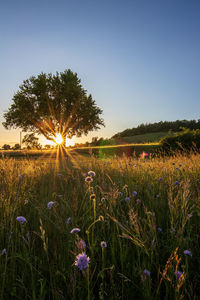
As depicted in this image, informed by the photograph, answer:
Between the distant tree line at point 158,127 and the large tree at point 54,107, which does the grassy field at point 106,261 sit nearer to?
the large tree at point 54,107

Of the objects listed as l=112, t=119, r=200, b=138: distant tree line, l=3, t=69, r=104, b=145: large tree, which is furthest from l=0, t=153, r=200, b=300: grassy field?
l=112, t=119, r=200, b=138: distant tree line

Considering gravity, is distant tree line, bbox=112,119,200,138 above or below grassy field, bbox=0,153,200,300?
above

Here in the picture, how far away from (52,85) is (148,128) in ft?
93.6

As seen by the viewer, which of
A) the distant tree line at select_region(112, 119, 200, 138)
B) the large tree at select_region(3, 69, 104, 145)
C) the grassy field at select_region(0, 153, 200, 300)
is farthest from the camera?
the distant tree line at select_region(112, 119, 200, 138)

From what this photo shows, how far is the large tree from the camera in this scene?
2639 centimetres

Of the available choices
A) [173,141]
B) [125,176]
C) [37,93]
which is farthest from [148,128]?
[125,176]

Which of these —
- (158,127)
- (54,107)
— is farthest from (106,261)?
(158,127)

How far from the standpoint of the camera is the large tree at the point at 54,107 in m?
26.4

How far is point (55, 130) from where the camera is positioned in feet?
100

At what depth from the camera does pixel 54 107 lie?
27938 mm

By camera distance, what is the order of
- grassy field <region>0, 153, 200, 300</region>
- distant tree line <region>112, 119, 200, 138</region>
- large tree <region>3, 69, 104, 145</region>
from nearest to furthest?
grassy field <region>0, 153, 200, 300</region> < large tree <region>3, 69, 104, 145</region> < distant tree line <region>112, 119, 200, 138</region>

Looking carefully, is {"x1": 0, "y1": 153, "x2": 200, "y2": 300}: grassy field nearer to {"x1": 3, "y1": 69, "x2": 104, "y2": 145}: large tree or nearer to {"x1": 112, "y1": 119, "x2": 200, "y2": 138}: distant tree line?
{"x1": 3, "y1": 69, "x2": 104, "y2": 145}: large tree

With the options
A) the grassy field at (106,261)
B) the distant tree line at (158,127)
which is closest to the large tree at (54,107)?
the distant tree line at (158,127)

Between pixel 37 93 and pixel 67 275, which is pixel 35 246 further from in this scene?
pixel 37 93
